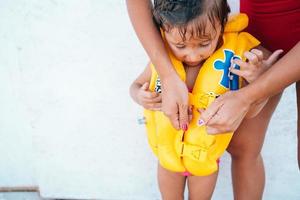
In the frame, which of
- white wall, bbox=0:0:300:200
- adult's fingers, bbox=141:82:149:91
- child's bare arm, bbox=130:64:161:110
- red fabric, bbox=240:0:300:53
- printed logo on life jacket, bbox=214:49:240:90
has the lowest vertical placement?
white wall, bbox=0:0:300:200

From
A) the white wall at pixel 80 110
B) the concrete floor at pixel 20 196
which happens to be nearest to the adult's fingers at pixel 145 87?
the white wall at pixel 80 110

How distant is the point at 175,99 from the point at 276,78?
36 centimetres

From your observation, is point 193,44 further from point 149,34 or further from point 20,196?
point 20,196

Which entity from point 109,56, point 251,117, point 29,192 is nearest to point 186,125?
point 251,117

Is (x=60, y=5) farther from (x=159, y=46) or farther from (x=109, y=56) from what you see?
(x=159, y=46)

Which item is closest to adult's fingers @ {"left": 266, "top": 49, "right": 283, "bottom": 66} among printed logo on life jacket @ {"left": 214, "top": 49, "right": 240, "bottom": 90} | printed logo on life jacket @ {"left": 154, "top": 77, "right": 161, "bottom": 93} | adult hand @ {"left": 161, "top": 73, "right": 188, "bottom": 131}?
printed logo on life jacket @ {"left": 214, "top": 49, "right": 240, "bottom": 90}

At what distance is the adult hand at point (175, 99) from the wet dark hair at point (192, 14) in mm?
183

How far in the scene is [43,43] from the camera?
7.58 feet

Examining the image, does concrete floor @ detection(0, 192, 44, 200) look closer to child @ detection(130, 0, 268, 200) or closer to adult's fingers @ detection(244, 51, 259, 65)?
child @ detection(130, 0, 268, 200)

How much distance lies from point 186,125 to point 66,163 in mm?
1263

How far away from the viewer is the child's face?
1.45 metres

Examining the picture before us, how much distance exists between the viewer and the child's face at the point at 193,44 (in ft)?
4.76

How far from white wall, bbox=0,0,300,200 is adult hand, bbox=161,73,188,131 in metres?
0.70

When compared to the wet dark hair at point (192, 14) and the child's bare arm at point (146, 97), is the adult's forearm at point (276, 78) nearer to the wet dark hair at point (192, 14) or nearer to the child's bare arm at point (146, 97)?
the wet dark hair at point (192, 14)
